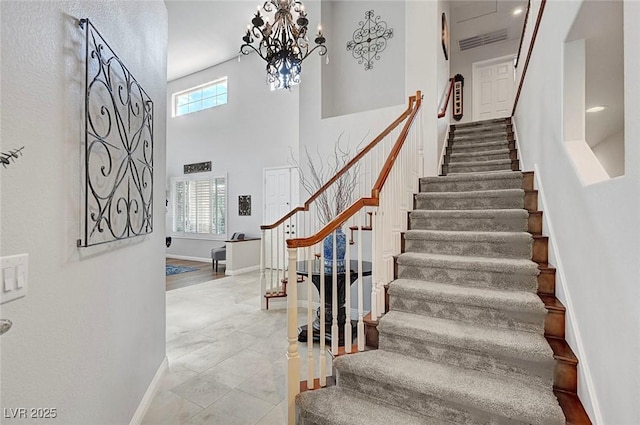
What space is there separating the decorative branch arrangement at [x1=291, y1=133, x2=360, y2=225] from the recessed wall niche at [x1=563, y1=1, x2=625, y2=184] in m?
2.32

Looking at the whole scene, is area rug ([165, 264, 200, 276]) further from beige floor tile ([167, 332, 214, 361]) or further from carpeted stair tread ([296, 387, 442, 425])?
carpeted stair tread ([296, 387, 442, 425])

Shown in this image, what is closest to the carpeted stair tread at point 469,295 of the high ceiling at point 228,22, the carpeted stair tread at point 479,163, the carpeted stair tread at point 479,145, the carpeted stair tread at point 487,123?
the carpeted stair tread at point 479,163

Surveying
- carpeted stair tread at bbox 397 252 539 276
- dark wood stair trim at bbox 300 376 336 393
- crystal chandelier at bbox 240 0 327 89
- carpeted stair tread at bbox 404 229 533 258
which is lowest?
dark wood stair trim at bbox 300 376 336 393

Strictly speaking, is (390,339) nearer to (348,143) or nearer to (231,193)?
(348,143)

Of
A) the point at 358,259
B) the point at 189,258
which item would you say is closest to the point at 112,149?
the point at 358,259

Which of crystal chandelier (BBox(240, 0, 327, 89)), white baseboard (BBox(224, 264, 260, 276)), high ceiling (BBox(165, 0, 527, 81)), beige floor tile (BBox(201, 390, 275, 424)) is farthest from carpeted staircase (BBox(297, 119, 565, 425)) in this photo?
high ceiling (BBox(165, 0, 527, 81))

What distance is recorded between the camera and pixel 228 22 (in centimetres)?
609

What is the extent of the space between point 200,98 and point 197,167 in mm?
1942

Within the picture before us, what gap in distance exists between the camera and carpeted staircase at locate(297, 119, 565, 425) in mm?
1564

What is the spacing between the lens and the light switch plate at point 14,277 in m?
0.84

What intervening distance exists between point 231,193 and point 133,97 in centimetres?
587

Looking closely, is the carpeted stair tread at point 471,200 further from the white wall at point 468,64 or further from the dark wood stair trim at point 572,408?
the white wall at point 468,64

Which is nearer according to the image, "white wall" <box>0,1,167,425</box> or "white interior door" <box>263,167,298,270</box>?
"white wall" <box>0,1,167,425</box>

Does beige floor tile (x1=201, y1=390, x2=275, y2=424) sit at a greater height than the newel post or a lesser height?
lesser
